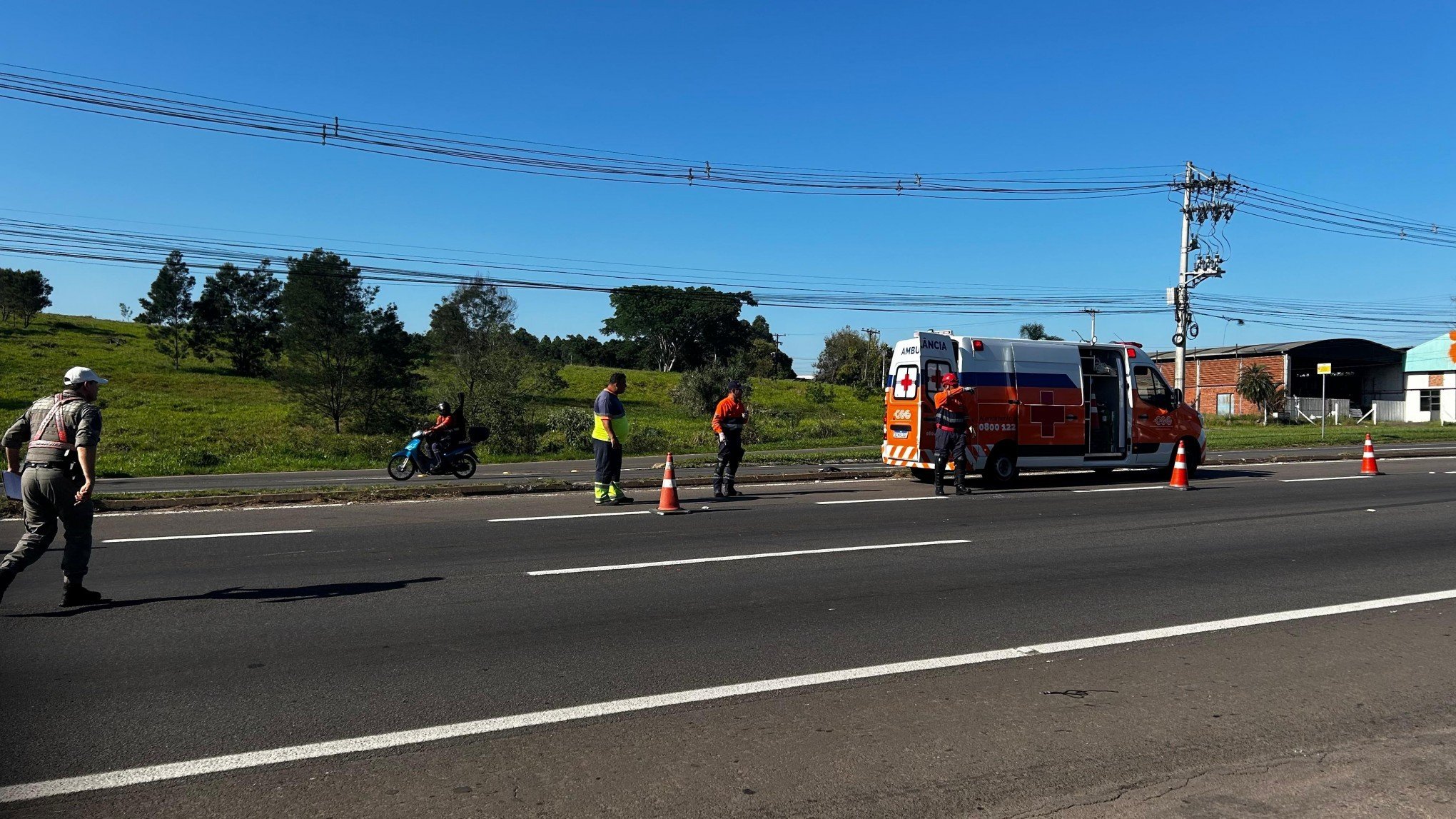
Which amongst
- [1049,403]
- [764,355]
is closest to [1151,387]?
[1049,403]

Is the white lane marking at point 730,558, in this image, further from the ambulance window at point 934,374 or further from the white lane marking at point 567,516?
the ambulance window at point 934,374

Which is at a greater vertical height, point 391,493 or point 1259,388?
point 1259,388

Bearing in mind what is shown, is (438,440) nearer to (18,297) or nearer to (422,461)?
(422,461)

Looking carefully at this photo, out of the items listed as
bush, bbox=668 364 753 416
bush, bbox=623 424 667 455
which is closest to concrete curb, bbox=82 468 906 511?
bush, bbox=623 424 667 455

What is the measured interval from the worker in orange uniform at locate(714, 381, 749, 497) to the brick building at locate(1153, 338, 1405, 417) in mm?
52276

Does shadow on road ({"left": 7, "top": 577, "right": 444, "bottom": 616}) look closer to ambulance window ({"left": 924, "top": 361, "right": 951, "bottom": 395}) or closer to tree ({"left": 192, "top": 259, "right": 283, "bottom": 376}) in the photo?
ambulance window ({"left": 924, "top": 361, "right": 951, "bottom": 395})

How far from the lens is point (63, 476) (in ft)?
22.6

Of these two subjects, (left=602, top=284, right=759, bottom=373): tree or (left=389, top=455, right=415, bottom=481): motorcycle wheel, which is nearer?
(left=389, top=455, right=415, bottom=481): motorcycle wheel

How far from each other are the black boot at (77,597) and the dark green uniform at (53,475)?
0.06 metres

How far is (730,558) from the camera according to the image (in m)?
9.34

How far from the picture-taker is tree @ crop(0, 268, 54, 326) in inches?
2591

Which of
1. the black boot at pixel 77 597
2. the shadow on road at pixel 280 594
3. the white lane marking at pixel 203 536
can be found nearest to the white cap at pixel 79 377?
the black boot at pixel 77 597

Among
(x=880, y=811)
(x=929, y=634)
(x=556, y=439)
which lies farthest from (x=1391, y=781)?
(x=556, y=439)

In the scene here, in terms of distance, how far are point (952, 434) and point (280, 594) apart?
10.9 m
